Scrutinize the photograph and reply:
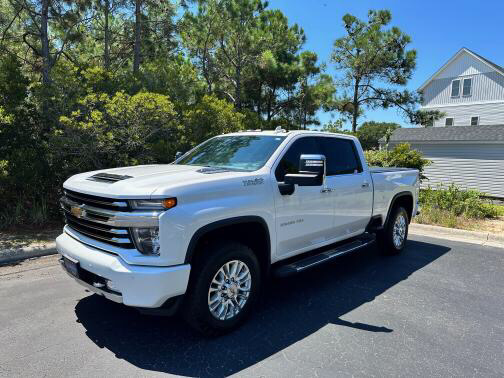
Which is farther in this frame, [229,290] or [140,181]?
[229,290]

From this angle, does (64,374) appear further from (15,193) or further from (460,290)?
(15,193)

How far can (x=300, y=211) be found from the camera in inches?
168

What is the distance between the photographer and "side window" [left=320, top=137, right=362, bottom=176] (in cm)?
504

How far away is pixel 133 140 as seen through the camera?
8125 mm

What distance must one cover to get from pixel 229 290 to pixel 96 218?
1353mm

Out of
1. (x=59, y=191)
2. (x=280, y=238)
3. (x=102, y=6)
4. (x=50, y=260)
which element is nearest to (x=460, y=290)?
(x=280, y=238)

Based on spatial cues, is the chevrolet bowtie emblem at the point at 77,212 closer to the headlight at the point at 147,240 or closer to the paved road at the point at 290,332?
the headlight at the point at 147,240

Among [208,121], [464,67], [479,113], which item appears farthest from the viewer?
[464,67]

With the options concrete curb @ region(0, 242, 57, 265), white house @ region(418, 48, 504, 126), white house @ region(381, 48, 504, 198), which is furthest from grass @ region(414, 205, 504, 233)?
white house @ region(418, 48, 504, 126)

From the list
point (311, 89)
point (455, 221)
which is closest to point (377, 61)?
point (311, 89)

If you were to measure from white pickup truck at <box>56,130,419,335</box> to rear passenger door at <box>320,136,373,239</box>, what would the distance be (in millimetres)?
23

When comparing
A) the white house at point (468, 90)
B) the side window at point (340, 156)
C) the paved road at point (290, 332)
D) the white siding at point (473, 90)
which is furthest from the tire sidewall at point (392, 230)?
the white house at point (468, 90)

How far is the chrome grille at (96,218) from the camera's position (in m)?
3.24

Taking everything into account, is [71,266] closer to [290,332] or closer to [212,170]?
[212,170]
